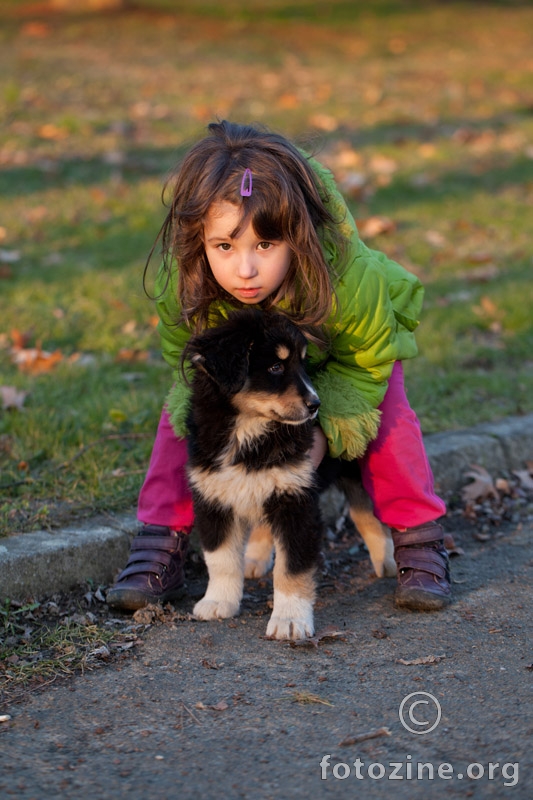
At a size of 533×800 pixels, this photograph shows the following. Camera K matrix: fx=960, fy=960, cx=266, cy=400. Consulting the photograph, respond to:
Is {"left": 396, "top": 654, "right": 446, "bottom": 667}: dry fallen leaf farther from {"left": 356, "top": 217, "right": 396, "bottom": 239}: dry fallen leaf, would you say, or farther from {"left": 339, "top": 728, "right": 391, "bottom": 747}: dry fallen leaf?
{"left": 356, "top": 217, "right": 396, "bottom": 239}: dry fallen leaf

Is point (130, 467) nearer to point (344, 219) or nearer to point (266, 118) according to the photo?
point (344, 219)

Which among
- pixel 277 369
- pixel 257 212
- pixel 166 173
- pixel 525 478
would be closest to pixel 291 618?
pixel 277 369

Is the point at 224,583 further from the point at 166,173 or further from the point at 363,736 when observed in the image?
the point at 166,173

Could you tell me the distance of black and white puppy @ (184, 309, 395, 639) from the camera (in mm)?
3398

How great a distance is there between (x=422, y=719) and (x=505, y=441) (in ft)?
8.34

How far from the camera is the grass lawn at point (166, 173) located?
4.99 metres

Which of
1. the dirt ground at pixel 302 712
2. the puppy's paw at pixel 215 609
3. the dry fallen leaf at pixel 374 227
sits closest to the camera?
the dirt ground at pixel 302 712

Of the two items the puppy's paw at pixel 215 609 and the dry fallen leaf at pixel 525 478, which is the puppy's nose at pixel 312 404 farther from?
the dry fallen leaf at pixel 525 478

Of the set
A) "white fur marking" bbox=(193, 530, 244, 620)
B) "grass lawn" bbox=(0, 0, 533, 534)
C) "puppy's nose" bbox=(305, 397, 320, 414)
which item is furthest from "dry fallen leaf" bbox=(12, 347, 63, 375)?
"puppy's nose" bbox=(305, 397, 320, 414)

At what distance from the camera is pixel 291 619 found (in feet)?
11.3

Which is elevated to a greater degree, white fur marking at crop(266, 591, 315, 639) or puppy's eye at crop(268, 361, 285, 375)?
puppy's eye at crop(268, 361, 285, 375)

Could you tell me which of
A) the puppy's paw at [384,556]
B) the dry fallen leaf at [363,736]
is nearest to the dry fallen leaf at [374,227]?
the puppy's paw at [384,556]

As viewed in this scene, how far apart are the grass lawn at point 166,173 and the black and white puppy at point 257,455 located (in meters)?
0.80

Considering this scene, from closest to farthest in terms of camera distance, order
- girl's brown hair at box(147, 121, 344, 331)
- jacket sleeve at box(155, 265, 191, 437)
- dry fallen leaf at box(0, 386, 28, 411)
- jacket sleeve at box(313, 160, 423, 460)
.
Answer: girl's brown hair at box(147, 121, 344, 331)
jacket sleeve at box(313, 160, 423, 460)
jacket sleeve at box(155, 265, 191, 437)
dry fallen leaf at box(0, 386, 28, 411)
